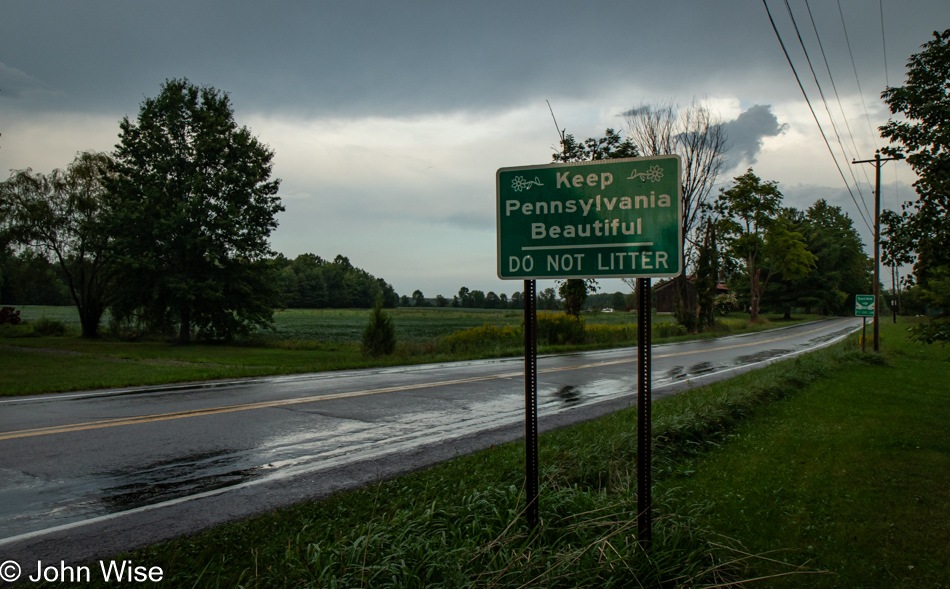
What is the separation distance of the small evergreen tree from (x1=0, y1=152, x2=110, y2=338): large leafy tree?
19.1 m

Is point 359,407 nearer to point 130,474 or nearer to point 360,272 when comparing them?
point 130,474

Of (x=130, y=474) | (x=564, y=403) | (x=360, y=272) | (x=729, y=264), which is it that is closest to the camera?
(x=130, y=474)

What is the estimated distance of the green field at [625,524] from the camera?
3.21 m

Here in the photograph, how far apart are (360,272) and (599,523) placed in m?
73.5

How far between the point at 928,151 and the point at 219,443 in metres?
9.08

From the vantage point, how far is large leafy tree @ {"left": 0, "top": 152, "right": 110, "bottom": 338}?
99.1 feet

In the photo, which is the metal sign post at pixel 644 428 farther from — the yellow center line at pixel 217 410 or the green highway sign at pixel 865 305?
the green highway sign at pixel 865 305

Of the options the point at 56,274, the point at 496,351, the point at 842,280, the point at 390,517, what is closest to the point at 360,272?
the point at 56,274

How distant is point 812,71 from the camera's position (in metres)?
11.1

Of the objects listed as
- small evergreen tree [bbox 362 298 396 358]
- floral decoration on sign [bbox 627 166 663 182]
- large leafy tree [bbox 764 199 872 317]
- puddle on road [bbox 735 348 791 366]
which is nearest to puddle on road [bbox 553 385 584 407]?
floral decoration on sign [bbox 627 166 663 182]

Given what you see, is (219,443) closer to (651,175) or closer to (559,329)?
(651,175)

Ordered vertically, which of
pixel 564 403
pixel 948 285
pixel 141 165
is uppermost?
pixel 141 165

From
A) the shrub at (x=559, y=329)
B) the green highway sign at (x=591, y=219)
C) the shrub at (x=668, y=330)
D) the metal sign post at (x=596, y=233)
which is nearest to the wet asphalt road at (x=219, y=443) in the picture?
the metal sign post at (x=596, y=233)

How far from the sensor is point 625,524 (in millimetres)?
3686
